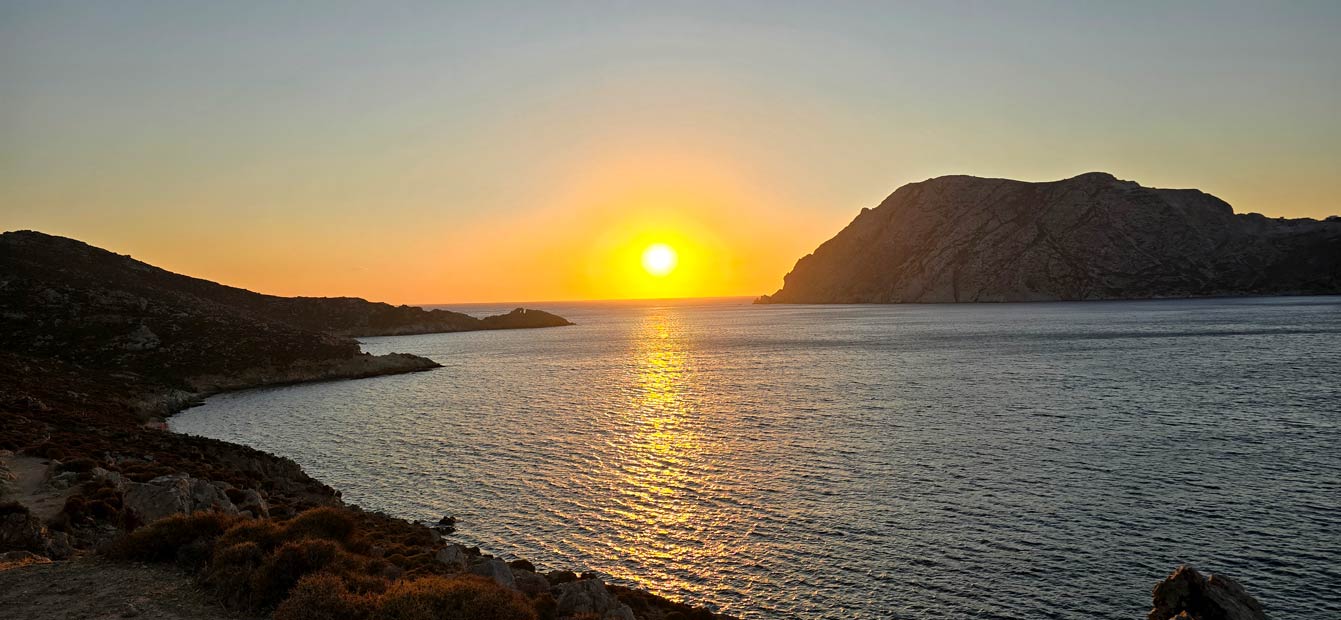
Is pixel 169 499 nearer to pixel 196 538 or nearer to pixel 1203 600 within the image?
pixel 196 538

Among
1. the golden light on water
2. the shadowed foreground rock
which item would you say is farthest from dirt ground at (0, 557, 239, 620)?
the shadowed foreground rock

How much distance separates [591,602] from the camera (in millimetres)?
22016

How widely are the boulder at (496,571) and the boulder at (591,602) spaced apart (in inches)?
82.2

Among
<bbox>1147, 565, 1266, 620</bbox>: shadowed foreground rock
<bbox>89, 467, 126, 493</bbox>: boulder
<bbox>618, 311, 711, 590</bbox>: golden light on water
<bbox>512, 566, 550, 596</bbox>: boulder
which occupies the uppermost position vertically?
<bbox>89, 467, 126, 493</bbox>: boulder

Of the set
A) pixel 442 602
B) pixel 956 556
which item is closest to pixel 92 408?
pixel 442 602

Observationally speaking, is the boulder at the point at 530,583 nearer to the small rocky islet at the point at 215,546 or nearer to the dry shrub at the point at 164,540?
the small rocky islet at the point at 215,546

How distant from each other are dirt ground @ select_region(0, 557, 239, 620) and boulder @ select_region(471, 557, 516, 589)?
8.70 m

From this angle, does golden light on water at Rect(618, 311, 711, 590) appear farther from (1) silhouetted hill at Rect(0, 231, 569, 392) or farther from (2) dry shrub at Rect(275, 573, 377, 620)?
(1) silhouetted hill at Rect(0, 231, 569, 392)

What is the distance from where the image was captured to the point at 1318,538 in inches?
1123

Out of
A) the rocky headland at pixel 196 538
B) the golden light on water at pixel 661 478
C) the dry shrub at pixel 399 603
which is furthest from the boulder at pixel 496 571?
the golden light on water at pixel 661 478

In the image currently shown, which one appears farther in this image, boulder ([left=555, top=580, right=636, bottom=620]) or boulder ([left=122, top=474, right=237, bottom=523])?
boulder ([left=122, top=474, right=237, bottom=523])

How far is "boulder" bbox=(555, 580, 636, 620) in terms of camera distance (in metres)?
21.7

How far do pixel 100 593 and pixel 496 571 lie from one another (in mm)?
11300

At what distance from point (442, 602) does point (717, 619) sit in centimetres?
1128
